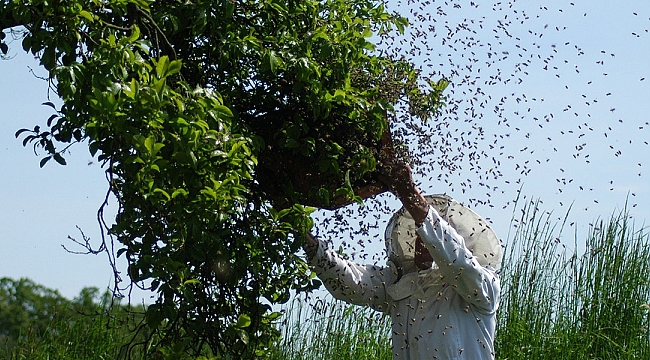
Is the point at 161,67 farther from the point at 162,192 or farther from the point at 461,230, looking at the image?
the point at 461,230

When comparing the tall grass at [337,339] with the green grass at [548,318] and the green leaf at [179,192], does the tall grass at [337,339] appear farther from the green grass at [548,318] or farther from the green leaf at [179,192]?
the green leaf at [179,192]

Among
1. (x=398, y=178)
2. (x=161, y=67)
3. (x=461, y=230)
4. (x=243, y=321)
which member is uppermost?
(x=461, y=230)

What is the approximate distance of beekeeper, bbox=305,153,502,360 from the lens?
122 inches

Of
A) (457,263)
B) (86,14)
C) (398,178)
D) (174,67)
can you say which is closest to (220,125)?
(174,67)

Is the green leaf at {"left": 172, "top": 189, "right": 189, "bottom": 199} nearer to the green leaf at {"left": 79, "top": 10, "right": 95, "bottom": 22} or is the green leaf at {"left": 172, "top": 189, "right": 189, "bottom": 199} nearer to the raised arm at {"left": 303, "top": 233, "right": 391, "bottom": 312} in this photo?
the green leaf at {"left": 79, "top": 10, "right": 95, "bottom": 22}

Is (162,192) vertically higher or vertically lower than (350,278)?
lower

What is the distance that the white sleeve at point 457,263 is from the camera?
3041 millimetres

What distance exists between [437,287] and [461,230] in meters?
0.25

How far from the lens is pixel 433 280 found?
3.34 meters

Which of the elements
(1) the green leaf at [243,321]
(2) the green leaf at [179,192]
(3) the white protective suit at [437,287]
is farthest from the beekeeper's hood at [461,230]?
(2) the green leaf at [179,192]

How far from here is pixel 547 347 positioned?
5.07m

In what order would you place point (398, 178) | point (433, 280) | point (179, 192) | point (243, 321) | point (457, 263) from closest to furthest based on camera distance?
point (179, 192) < point (243, 321) < point (398, 178) < point (457, 263) < point (433, 280)

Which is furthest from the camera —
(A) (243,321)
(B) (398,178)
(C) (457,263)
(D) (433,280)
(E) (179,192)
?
(D) (433,280)

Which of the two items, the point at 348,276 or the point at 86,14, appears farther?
the point at 348,276
